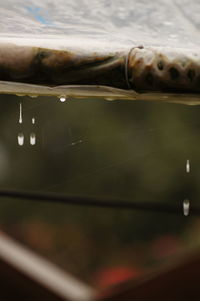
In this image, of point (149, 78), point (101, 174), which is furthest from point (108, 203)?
point (101, 174)

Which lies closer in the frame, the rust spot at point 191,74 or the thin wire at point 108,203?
the rust spot at point 191,74

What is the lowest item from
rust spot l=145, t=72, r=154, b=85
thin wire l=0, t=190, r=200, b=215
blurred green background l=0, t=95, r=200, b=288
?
blurred green background l=0, t=95, r=200, b=288

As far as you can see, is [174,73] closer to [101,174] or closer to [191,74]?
[191,74]

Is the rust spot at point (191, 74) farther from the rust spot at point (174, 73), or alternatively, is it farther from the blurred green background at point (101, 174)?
the blurred green background at point (101, 174)

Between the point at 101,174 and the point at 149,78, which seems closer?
the point at 149,78

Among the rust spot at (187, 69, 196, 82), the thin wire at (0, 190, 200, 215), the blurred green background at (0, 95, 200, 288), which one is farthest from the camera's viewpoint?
the blurred green background at (0, 95, 200, 288)

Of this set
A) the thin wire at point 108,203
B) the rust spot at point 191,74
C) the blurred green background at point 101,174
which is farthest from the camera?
the blurred green background at point 101,174

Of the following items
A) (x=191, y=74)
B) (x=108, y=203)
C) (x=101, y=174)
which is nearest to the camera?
→ (x=191, y=74)

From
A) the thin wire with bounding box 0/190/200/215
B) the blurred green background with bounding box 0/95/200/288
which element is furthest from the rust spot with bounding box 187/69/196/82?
the blurred green background with bounding box 0/95/200/288

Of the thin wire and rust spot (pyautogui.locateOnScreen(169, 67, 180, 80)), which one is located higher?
rust spot (pyautogui.locateOnScreen(169, 67, 180, 80))

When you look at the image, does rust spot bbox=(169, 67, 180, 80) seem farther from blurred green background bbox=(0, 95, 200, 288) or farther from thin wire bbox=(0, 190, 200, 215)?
blurred green background bbox=(0, 95, 200, 288)

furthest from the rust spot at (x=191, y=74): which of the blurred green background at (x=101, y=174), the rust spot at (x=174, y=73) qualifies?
the blurred green background at (x=101, y=174)

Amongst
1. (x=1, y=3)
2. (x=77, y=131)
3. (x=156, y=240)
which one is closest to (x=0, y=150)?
(x=77, y=131)
